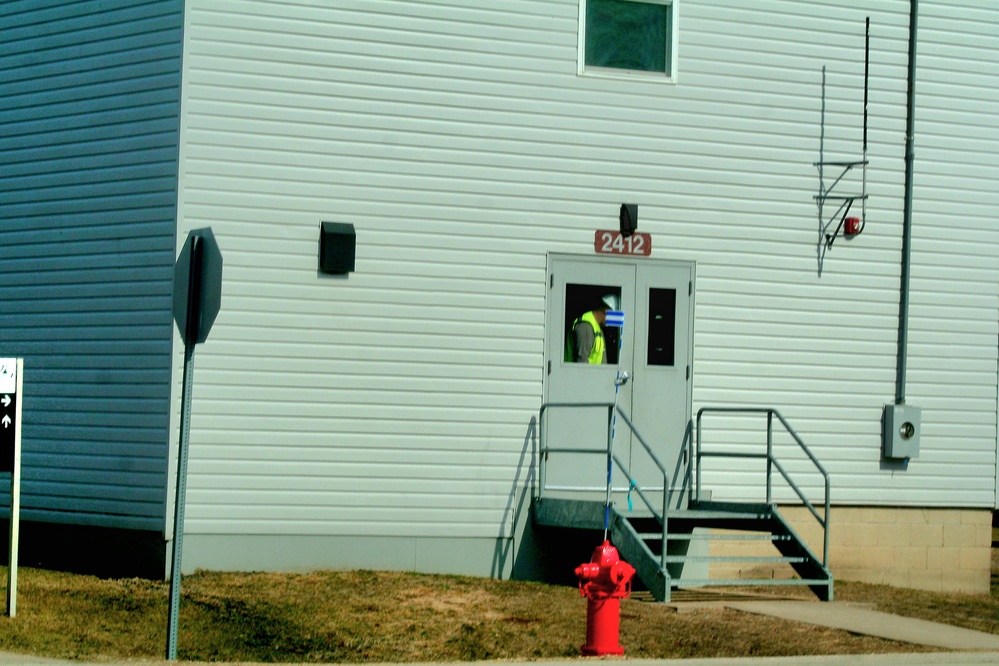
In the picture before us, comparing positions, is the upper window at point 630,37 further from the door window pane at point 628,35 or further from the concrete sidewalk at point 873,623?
the concrete sidewalk at point 873,623

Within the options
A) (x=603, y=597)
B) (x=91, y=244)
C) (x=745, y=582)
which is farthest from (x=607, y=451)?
(x=91, y=244)

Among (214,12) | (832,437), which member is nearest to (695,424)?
(832,437)

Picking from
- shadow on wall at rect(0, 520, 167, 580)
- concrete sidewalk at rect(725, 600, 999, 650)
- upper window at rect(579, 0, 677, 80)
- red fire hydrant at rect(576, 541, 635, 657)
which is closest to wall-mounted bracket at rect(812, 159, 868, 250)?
upper window at rect(579, 0, 677, 80)

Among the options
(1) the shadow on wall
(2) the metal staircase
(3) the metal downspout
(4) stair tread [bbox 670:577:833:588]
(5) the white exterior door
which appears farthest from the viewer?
(3) the metal downspout

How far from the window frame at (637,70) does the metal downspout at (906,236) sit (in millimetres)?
2701

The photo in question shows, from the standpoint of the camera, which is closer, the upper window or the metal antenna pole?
the upper window

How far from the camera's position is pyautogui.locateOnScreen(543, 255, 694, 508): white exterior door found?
14.1m

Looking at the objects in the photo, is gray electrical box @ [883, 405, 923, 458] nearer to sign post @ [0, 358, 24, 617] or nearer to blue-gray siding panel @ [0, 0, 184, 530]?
blue-gray siding panel @ [0, 0, 184, 530]

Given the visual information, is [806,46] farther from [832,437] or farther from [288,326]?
[288,326]

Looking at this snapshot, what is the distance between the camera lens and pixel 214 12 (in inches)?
524

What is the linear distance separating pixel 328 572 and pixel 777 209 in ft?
19.6

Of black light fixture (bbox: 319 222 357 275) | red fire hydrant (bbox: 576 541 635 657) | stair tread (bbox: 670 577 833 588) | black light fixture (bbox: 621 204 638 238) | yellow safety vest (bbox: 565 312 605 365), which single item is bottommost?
stair tread (bbox: 670 577 833 588)

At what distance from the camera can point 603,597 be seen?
9.98 m

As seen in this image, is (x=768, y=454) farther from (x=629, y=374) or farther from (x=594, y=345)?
(x=594, y=345)
